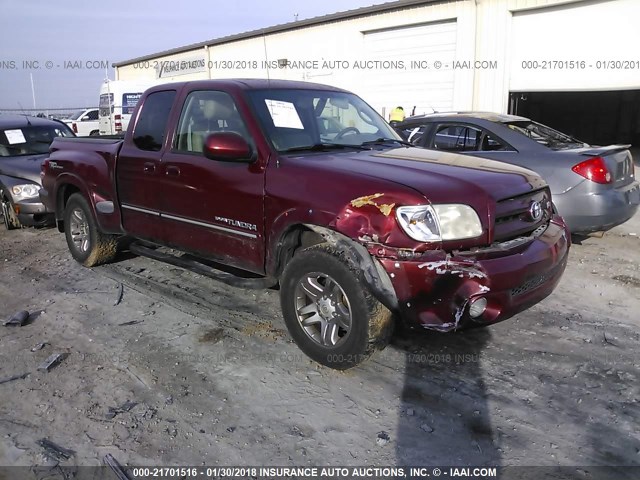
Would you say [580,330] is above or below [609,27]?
below

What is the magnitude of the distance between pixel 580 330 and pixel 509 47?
10.9 meters

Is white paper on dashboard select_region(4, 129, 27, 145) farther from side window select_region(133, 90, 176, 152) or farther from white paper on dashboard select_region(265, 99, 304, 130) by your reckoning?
white paper on dashboard select_region(265, 99, 304, 130)

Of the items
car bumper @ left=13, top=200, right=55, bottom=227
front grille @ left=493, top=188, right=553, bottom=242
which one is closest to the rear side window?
front grille @ left=493, top=188, right=553, bottom=242

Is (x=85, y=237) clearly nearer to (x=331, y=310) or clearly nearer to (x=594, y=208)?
(x=331, y=310)

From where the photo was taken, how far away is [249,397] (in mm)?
3229

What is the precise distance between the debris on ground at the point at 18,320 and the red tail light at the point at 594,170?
17.9 ft

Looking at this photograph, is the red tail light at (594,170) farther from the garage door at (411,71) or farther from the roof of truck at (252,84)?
the garage door at (411,71)

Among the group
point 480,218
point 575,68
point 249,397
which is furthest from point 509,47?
point 249,397

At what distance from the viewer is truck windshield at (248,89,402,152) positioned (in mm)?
3912

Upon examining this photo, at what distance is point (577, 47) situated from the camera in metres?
12.1

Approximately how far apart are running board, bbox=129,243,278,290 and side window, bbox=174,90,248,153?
987 millimetres

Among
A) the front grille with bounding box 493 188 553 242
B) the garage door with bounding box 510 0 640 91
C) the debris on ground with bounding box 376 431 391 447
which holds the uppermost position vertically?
the garage door with bounding box 510 0 640 91

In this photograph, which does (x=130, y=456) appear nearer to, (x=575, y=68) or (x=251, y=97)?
(x=251, y=97)

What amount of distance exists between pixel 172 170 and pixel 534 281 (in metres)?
2.90
